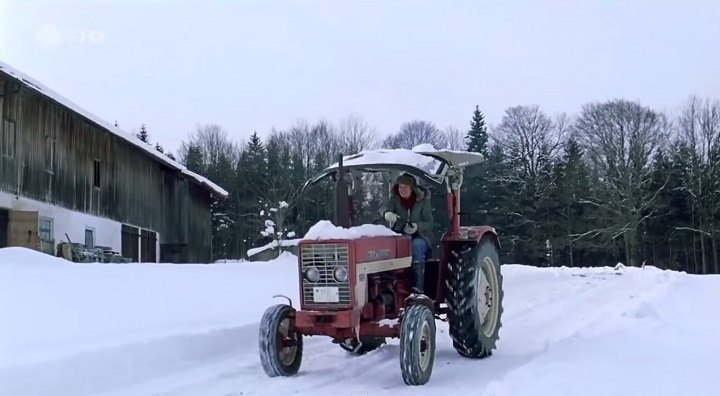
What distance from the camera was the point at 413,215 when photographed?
25.0 feet

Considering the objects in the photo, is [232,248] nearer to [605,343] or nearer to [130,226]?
[130,226]

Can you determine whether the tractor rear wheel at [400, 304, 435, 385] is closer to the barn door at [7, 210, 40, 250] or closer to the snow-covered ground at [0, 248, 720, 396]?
the snow-covered ground at [0, 248, 720, 396]

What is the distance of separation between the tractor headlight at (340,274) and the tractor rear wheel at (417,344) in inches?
24.4

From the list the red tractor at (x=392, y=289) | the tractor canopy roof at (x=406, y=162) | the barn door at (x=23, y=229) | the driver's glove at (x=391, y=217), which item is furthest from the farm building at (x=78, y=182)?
the red tractor at (x=392, y=289)

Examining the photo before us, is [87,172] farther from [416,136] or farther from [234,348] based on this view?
[416,136]

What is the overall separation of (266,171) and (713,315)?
4660 cm

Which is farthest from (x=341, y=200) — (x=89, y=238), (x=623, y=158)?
(x=623, y=158)

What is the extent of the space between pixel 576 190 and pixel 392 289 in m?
43.4

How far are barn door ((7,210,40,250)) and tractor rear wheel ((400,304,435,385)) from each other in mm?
14165

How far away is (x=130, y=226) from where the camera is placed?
82.5ft

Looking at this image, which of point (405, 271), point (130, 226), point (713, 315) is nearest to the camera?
point (405, 271)

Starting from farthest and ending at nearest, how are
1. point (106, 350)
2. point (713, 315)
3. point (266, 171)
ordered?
point (266, 171) < point (713, 315) < point (106, 350)

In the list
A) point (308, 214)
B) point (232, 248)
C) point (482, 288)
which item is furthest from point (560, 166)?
point (482, 288)

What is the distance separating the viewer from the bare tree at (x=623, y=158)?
146ft
